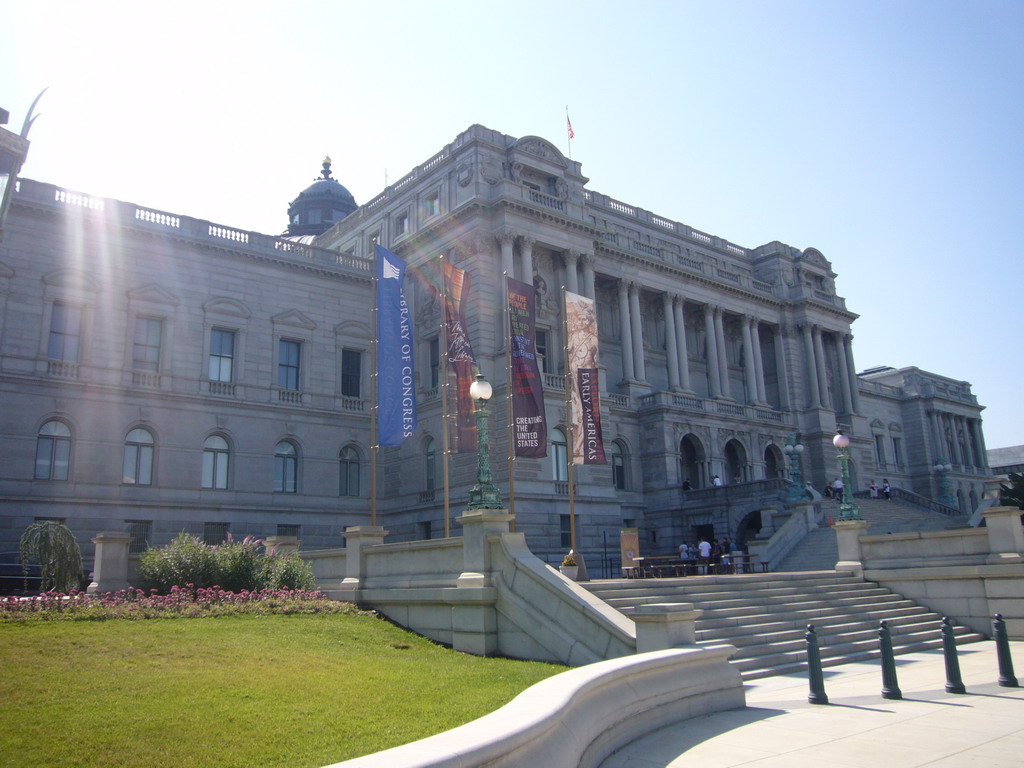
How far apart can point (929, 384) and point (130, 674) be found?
264ft

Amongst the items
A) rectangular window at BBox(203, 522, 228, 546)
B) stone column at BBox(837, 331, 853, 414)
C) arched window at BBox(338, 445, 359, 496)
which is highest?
stone column at BBox(837, 331, 853, 414)

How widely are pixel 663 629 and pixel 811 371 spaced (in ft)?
163

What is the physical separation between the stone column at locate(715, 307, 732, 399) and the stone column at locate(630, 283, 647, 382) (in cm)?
647

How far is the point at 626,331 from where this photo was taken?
50.1 metres

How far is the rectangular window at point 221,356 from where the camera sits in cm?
4034

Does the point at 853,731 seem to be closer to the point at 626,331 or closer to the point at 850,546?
the point at 850,546

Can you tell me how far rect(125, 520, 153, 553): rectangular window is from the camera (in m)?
36.2

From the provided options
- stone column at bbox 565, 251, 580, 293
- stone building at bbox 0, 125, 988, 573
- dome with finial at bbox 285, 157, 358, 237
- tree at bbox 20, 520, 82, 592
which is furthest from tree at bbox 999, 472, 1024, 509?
dome with finial at bbox 285, 157, 358, 237

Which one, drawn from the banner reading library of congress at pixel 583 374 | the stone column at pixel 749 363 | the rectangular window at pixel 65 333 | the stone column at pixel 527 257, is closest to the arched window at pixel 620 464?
the stone column at pixel 527 257

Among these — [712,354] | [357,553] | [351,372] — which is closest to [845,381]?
[712,354]

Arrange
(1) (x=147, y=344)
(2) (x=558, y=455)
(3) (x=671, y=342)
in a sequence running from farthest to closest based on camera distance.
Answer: (3) (x=671, y=342)
(2) (x=558, y=455)
(1) (x=147, y=344)

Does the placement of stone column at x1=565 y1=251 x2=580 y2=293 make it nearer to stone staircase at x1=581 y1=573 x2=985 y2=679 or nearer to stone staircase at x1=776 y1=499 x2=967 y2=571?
stone staircase at x1=776 y1=499 x2=967 y2=571

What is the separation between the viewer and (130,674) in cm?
1271

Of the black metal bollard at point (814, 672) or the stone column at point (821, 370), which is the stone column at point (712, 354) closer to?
the stone column at point (821, 370)
